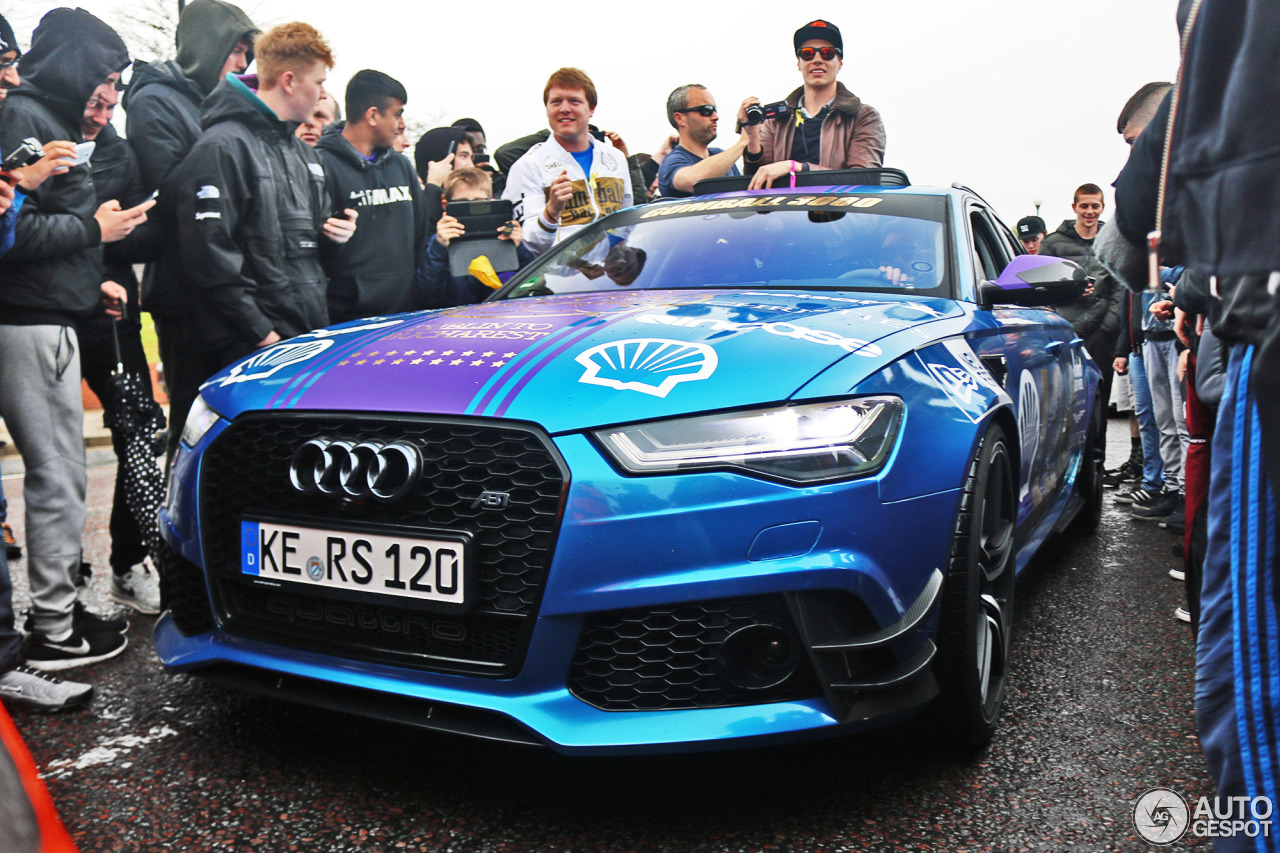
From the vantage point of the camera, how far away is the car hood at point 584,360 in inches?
76.1

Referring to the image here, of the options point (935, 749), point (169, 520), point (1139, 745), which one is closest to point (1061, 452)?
point (1139, 745)

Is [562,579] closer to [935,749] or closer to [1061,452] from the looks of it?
[935,749]

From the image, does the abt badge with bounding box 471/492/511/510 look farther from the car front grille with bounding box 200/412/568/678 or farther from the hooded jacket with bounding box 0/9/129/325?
the hooded jacket with bounding box 0/9/129/325

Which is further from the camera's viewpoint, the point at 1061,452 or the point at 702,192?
the point at 702,192

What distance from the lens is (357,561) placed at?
6.46 ft

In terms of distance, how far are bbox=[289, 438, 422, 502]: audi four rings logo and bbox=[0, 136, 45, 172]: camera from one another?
4.86 ft

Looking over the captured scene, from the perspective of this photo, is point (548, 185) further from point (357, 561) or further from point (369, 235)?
point (357, 561)

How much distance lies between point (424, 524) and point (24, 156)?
181 cm

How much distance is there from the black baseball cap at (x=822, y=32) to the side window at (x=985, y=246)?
1.99m

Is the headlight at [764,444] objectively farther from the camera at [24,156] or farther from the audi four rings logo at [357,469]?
the camera at [24,156]

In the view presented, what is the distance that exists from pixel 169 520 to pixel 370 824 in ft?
2.90

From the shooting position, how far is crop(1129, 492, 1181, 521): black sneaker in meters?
5.20

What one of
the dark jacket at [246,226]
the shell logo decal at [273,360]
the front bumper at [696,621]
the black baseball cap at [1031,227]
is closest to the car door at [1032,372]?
the front bumper at [696,621]

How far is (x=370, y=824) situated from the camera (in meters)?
1.98
